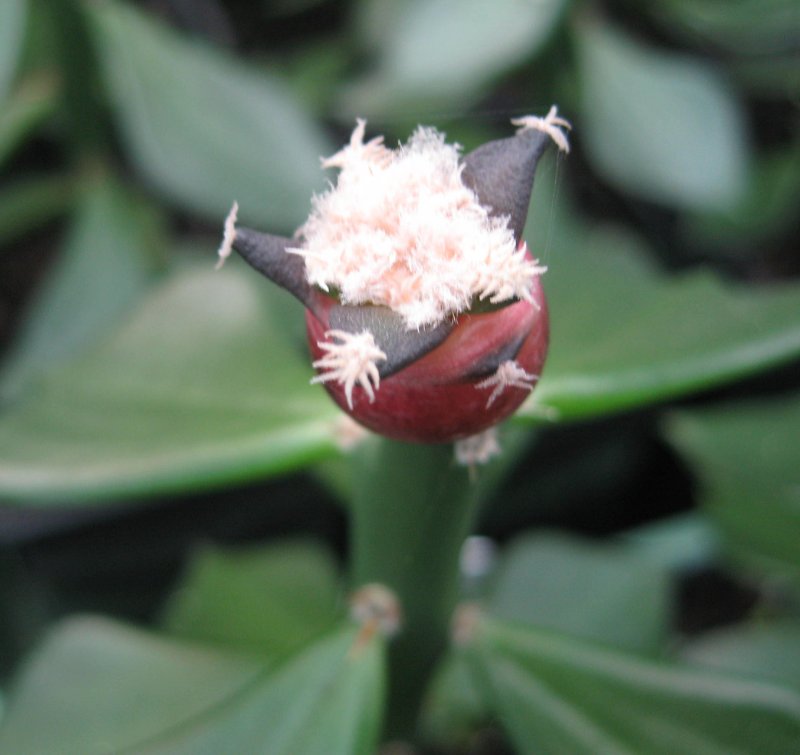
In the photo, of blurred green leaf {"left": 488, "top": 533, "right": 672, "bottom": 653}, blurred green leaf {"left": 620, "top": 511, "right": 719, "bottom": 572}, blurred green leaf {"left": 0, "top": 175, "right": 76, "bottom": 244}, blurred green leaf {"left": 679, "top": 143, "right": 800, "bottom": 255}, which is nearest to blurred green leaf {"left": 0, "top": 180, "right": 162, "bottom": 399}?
blurred green leaf {"left": 0, "top": 175, "right": 76, "bottom": 244}

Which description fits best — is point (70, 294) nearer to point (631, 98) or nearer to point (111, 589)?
point (111, 589)

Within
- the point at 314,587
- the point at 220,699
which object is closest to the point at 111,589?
the point at 314,587

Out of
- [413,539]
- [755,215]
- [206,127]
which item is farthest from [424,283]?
[755,215]

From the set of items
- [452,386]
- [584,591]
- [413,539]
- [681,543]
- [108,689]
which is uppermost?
[452,386]

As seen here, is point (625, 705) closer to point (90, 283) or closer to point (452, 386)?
point (452, 386)

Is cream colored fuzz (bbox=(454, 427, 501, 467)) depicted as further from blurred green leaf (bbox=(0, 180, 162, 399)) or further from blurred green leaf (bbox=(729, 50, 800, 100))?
blurred green leaf (bbox=(729, 50, 800, 100))

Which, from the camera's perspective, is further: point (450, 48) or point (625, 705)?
point (450, 48)
